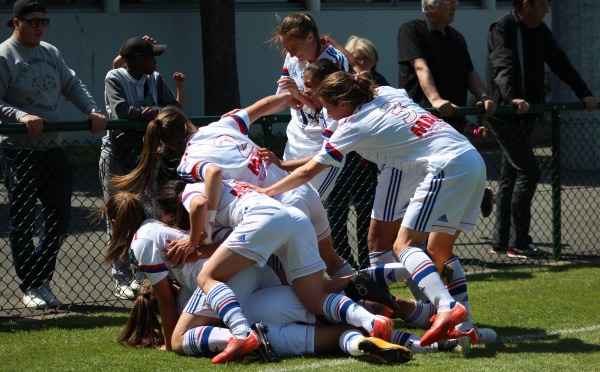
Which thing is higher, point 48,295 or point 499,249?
point 48,295

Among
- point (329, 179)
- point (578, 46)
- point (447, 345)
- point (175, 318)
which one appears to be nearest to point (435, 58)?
point (329, 179)

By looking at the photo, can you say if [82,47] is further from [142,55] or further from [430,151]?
[430,151]

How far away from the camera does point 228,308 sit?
572cm

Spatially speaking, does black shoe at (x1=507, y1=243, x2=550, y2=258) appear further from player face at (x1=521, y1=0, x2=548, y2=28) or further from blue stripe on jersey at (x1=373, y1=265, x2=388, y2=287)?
blue stripe on jersey at (x1=373, y1=265, x2=388, y2=287)

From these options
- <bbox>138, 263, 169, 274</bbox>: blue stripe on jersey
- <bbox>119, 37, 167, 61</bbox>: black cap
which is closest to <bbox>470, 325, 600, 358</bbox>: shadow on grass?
<bbox>138, 263, 169, 274</bbox>: blue stripe on jersey

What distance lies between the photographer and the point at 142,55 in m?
7.83

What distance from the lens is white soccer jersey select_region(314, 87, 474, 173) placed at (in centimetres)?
605

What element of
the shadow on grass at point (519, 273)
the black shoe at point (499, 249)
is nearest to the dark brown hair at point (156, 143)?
the shadow on grass at point (519, 273)

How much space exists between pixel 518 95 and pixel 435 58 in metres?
0.97

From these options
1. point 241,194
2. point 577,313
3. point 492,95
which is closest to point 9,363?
point 241,194

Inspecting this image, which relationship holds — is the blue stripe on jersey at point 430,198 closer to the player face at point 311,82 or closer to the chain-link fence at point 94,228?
the player face at point 311,82

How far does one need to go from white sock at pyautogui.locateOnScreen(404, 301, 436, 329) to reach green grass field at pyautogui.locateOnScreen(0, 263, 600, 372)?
0.18 metres

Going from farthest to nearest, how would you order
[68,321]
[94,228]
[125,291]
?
[94,228], [125,291], [68,321]

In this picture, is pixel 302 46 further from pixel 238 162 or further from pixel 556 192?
pixel 556 192
